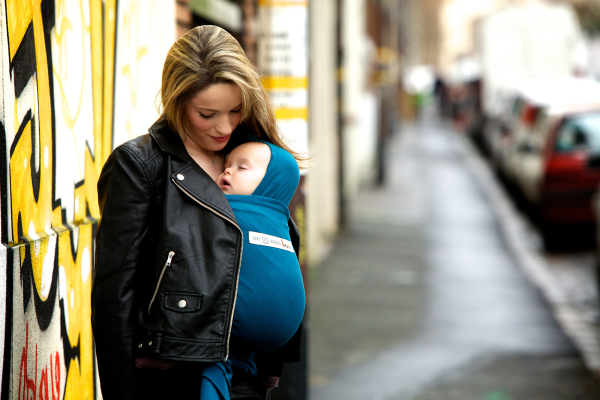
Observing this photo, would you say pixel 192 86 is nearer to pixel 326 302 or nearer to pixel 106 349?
pixel 106 349

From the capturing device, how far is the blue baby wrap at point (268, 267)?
1.98 metres

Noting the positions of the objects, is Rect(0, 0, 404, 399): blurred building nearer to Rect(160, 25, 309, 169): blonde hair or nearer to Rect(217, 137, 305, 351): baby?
Rect(160, 25, 309, 169): blonde hair

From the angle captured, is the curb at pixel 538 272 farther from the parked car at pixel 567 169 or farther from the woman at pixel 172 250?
the woman at pixel 172 250

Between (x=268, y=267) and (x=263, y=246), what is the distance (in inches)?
2.1

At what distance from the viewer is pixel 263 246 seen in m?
2.00

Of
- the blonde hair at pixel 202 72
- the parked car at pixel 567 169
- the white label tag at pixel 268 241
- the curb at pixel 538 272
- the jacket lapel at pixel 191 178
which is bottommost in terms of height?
the curb at pixel 538 272

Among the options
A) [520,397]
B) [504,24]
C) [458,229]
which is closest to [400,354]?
[520,397]

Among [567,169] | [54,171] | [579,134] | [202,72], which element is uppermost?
[202,72]

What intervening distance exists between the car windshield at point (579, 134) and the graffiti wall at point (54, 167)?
7.03m

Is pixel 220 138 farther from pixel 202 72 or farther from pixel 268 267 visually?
pixel 268 267

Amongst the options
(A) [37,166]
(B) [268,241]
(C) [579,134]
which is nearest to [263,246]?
(B) [268,241]

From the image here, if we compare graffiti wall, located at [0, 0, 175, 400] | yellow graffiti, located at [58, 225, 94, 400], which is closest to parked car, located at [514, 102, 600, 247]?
graffiti wall, located at [0, 0, 175, 400]

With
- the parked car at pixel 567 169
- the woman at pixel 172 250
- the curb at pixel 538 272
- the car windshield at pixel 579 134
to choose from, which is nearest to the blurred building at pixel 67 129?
the woman at pixel 172 250

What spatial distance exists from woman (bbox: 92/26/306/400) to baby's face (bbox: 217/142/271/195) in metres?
0.07
